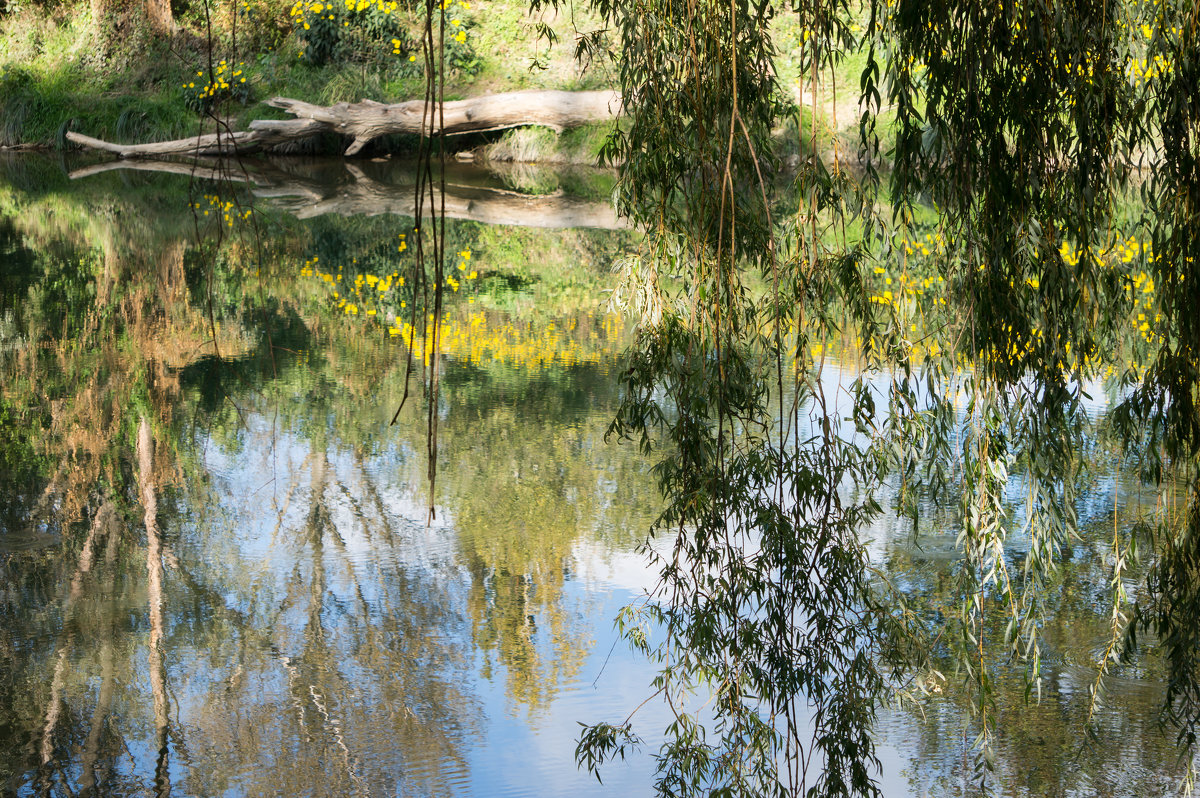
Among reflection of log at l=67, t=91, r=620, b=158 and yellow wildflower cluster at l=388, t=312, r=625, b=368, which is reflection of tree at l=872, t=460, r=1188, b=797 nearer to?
yellow wildflower cluster at l=388, t=312, r=625, b=368

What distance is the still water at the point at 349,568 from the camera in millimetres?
3129

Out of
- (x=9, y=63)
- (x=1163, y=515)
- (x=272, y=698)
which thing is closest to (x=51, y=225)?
(x=9, y=63)

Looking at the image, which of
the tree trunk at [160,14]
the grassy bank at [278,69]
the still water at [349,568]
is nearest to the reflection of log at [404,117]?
the grassy bank at [278,69]

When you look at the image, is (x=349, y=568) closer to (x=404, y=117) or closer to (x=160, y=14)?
(x=404, y=117)

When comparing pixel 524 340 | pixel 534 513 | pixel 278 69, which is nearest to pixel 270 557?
pixel 534 513

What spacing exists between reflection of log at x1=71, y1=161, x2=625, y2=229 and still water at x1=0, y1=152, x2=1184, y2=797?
3.42 metres

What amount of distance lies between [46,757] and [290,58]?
51.9 feet

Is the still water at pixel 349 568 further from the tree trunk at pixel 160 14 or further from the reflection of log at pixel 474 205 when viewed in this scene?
the tree trunk at pixel 160 14

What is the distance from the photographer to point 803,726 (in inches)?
130

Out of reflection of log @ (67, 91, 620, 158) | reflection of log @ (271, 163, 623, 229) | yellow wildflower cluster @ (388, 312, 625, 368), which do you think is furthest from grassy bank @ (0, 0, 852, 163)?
yellow wildflower cluster @ (388, 312, 625, 368)

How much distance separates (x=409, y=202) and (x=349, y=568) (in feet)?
30.4

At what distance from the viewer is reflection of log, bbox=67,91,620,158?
15086mm

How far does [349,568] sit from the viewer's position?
4348 mm

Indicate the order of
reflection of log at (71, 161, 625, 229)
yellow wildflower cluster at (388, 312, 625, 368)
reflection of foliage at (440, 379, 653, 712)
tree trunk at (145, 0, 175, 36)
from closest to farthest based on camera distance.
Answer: reflection of foliage at (440, 379, 653, 712) → yellow wildflower cluster at (388, 312, 625, 368) → reflection of log at (71, 161, 625, 229) → tree trunk at (145, 0, 175, 36)
